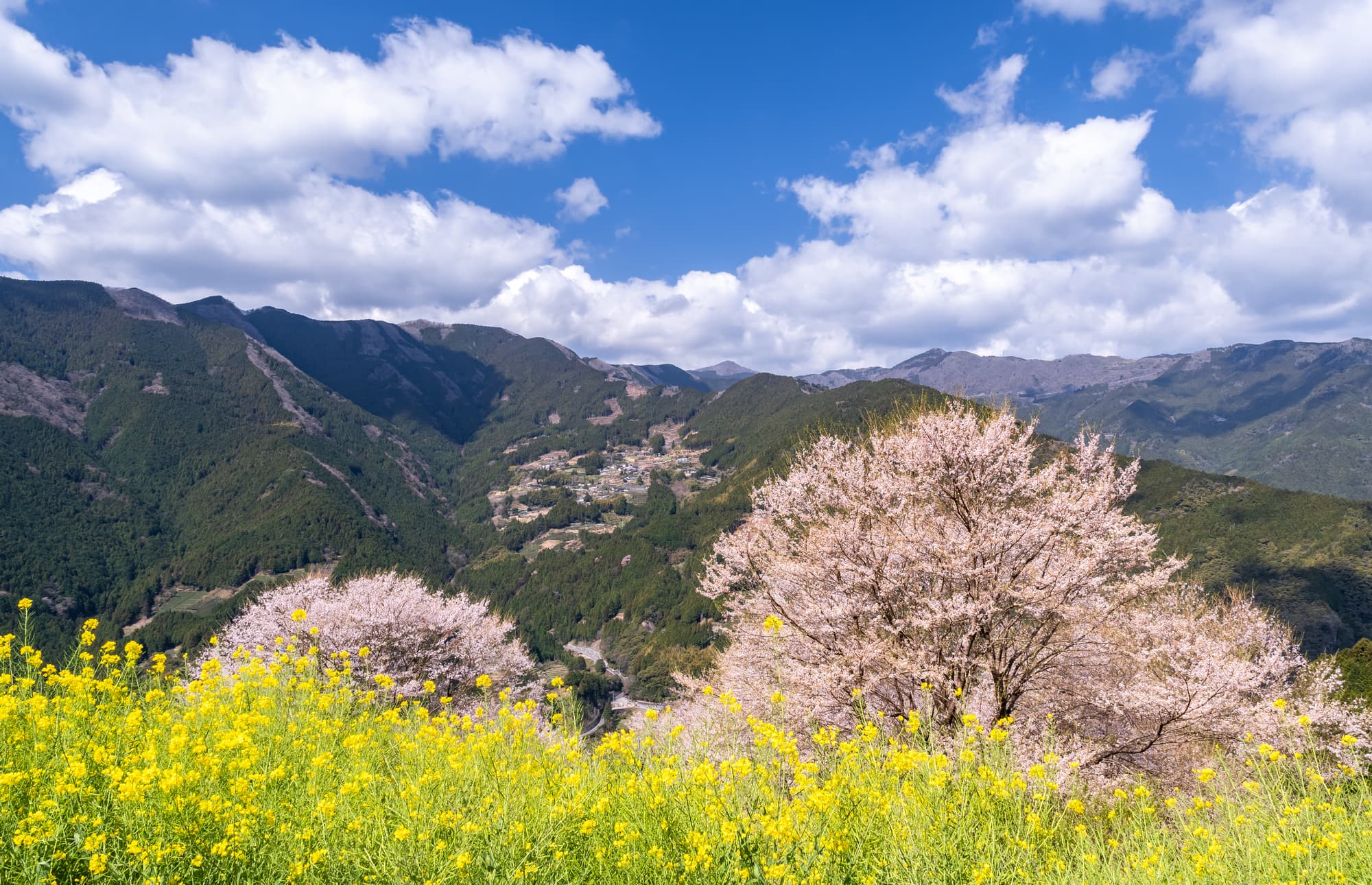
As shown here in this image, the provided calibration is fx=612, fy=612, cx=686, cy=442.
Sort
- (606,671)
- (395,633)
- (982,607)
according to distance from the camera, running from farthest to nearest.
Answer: (606,671) < (395,633) < (982,607)

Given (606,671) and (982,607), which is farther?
(606,671)

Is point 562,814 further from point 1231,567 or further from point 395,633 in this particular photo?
point 1231,567

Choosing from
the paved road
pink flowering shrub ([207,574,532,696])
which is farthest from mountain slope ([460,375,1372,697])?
pink flowering shrub ([207,574,532,696])

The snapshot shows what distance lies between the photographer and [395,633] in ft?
90.6

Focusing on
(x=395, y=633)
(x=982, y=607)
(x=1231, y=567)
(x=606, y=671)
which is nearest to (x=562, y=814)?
(x=982, y=607)

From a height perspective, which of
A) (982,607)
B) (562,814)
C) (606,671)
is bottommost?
(606,671)

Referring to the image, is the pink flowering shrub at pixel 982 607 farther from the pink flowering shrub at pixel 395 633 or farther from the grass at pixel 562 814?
the pink flowering shrub at pixel 395 633

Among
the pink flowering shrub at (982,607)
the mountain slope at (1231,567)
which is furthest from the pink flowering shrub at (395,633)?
the mountain slope at (1231,567)

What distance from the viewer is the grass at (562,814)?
4293 mm

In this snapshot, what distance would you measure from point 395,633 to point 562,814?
2654cm

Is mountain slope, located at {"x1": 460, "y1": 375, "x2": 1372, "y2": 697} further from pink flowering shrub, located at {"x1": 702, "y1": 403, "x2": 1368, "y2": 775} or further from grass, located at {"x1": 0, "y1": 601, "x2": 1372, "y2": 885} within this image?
grass, located at {"x1": 0, "y1": 601, "x2": 1372, "y2": 885}

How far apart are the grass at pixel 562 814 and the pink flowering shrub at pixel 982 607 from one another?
19.2 ft

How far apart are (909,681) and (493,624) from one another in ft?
89.2

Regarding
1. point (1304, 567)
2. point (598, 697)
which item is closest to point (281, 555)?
point (598, 697)
